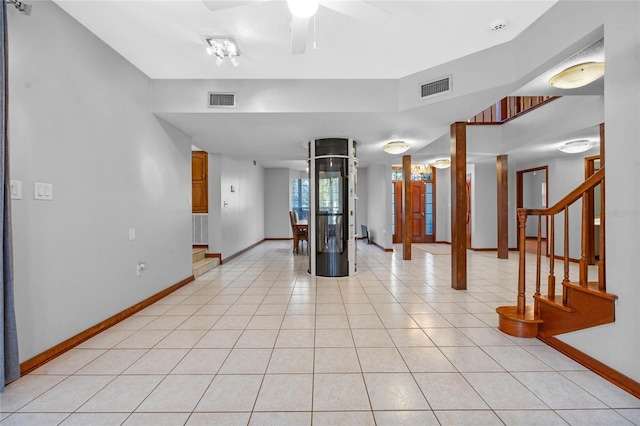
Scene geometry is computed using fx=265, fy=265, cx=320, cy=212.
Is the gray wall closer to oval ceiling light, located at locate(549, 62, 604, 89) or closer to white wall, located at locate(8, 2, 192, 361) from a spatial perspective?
white wall, located at locate(8, 2, 192, 361)

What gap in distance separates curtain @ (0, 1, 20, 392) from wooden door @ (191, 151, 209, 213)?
14.3ft

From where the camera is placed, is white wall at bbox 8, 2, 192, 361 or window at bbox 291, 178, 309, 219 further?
window at bbox 291, 178, 309, 219

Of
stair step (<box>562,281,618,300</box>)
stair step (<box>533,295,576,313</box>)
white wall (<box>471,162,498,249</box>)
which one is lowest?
stair step (<box>533,295,576,313</box>)

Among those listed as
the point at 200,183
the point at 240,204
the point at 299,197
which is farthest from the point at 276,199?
the point at 200,183

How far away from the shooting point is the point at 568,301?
86.7 inches

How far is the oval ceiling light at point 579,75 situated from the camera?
254 centimetres

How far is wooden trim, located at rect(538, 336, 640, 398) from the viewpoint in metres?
1.72

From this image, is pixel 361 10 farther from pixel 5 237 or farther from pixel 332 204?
pixel 332 204

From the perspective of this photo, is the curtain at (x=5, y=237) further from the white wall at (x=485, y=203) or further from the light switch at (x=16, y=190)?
the white wall at (x=485, y=203)

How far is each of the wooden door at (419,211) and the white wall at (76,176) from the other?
836 cm

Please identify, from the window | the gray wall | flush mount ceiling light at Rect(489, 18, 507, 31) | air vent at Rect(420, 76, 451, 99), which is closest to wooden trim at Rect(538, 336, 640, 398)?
air vent at Rect(420, 76, 451, 99)

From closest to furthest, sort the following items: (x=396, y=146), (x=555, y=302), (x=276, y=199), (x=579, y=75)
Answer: (x=555, y=302) → (x=579, y=75) → (x=396, y=146) → (x=276, y=199)

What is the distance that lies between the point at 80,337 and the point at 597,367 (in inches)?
168

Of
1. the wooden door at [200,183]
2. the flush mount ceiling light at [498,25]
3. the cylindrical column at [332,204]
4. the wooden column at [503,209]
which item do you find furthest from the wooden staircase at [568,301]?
the wooden door at [200,183]
